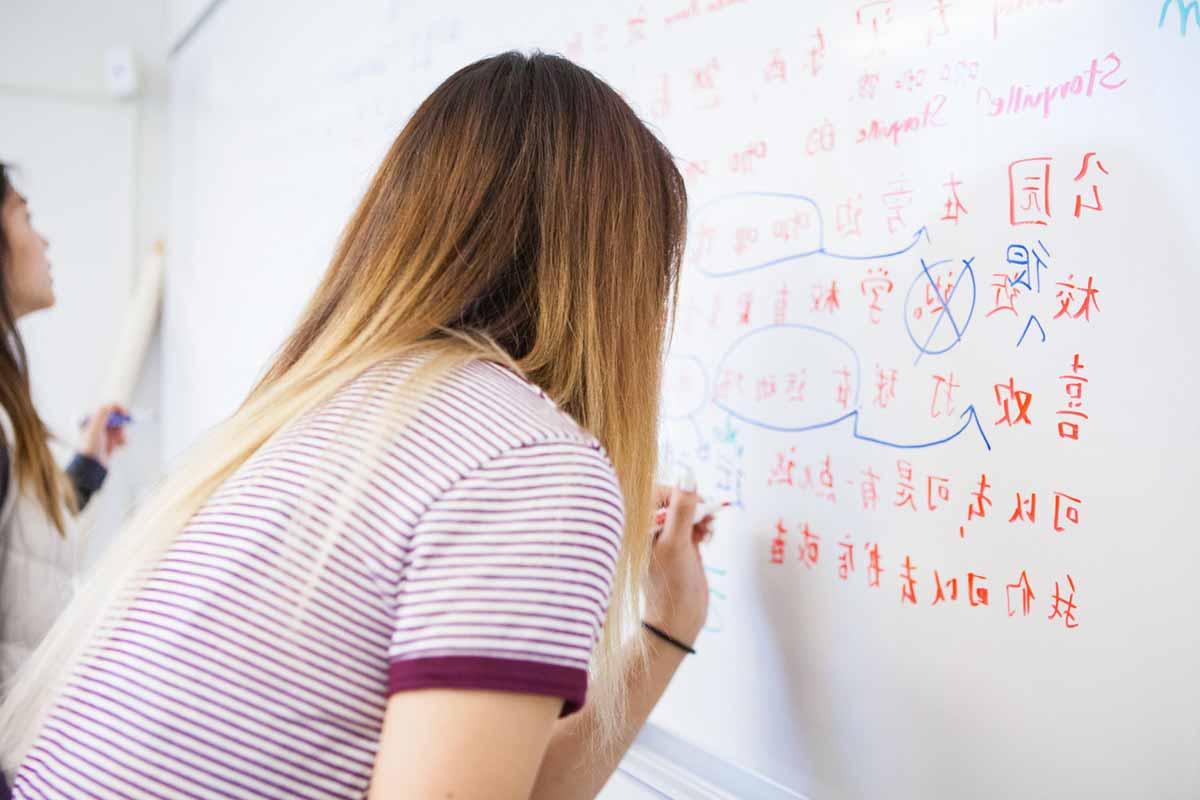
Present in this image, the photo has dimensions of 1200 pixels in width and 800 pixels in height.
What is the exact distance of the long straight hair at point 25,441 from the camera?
45.2 inches

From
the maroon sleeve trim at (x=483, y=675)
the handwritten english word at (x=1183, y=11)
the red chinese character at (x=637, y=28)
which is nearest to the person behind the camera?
the maroon sleeve trim at (x=483, y=675)

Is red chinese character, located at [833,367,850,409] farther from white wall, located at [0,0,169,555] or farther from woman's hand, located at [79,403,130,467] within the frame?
white wall, located at [0,0,169,555]

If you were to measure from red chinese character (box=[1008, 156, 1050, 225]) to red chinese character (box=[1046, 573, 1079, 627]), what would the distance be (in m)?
0.25

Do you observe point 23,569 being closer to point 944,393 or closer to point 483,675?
point 483,675

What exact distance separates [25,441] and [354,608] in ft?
3.05

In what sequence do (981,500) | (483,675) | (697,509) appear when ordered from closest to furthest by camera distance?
(483,675) → (981,500) → (697,509)

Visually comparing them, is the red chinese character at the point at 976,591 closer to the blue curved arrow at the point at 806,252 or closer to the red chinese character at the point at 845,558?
the red chinese character at the point at 845,558

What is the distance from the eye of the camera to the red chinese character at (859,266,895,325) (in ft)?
2.39

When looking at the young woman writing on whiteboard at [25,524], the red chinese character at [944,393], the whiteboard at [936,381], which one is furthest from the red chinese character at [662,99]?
the young woman writing on whiteboard at [25,524]

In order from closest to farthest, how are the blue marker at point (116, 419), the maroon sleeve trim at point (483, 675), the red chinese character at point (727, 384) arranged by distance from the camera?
1. the maroon sleeve trim at point (483, 675)
2. the red chinese character at point (727, 384)
3. the blue marker at point (116, 419)

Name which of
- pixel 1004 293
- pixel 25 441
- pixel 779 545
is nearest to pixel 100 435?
pixel 25 441

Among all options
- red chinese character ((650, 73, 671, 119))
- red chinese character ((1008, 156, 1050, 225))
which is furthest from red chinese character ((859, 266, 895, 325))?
red chinese character ((650, 73, 671, 119))

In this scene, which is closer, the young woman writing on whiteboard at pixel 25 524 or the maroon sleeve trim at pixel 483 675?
the maroon sleeve trim at pixel 483 675

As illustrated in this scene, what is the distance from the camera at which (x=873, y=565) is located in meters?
0.74
